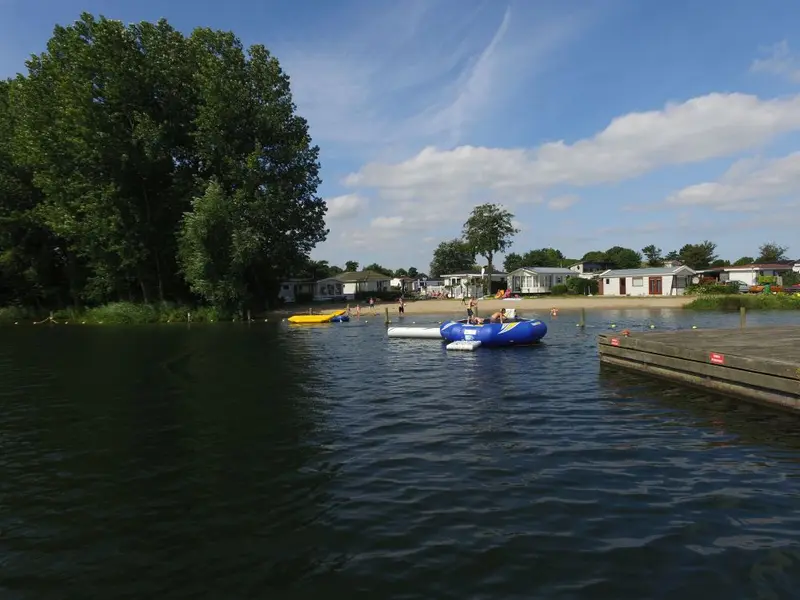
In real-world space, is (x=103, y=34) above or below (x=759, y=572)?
above

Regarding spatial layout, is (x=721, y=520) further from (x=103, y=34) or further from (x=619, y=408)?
(x=103, y=34)

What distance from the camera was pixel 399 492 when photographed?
8336 mm

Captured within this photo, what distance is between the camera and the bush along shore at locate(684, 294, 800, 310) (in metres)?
47.9

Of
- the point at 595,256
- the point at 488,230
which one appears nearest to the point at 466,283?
the point at 488,230

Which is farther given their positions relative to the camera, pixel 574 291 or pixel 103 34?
pixel 574 291

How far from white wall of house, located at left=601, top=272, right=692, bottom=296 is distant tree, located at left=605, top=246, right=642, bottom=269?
27157 millimetres

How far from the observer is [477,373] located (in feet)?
62.7

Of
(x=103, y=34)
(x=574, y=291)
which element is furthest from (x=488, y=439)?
(x=574, y=291)

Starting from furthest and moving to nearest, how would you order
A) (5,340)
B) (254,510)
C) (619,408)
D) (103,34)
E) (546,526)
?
(103,34), (5,340), (619,408), (254,510), (546,526)

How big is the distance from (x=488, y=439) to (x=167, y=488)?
627cm

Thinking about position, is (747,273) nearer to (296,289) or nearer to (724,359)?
(296,289)

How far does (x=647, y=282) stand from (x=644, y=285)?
1.76 ft

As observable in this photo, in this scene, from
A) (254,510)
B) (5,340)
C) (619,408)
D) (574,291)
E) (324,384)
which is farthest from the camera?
(574,291)

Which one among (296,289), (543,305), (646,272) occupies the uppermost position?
(646,272)
